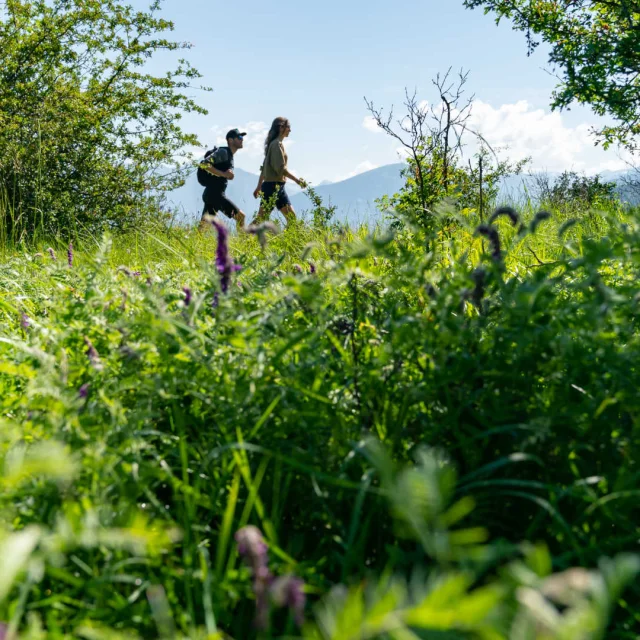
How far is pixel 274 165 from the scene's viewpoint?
38.4 feet

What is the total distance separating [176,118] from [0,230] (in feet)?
17.1

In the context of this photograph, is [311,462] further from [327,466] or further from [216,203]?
[216,203]

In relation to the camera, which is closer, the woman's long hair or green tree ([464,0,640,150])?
green tree ([464,0,640,150])

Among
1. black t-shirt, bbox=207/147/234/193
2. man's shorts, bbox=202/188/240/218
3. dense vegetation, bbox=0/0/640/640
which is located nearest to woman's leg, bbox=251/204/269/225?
man's shorts, bbox=202/188/240/218

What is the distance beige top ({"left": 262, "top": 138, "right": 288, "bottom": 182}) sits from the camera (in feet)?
38.2

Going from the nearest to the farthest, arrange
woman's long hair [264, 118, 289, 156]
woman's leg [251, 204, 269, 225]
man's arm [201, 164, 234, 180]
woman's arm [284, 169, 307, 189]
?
woman's leg [251, 204, 269, 225] < woman's arm [284, 169, 307, 189] < man's arm [201, 164, 234, 180] < woman's long hair [264, 118, 289, 156]

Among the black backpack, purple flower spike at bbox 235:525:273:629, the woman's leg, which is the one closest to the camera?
purple flower spike at bbox 235:525:273:629

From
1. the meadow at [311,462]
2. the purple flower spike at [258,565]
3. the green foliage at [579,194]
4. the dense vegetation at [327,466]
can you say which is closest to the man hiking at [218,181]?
the green foliage at [579,194]

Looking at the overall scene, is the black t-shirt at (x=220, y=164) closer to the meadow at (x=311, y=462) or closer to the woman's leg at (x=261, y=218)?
the woman's leg at (x=261, y=218)

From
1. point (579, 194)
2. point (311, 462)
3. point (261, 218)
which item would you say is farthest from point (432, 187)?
point (579, 194)

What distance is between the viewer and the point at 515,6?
9289mm

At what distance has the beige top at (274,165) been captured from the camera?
38.2 ft

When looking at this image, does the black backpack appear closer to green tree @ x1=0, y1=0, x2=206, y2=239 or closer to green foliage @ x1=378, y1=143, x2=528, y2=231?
green tree @ x1=0, y1=0, x2=206, y2=239

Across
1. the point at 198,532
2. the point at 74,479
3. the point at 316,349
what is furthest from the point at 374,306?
the point at 74,479
